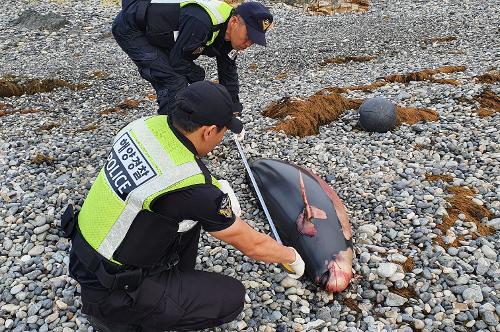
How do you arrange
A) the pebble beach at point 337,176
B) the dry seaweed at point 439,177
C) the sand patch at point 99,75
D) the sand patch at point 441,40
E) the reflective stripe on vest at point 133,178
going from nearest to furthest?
the reflective stripe on vest at point 133,178, the pebble beach at point 337,176, the dry seaweed at point 439,177, the sand patch at point 99,75, the sand patch at point 441,40

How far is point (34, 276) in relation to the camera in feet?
14.6

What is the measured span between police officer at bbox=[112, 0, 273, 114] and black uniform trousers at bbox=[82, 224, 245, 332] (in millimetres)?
2432

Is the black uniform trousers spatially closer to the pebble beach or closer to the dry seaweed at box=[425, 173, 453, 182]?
the pebble beach

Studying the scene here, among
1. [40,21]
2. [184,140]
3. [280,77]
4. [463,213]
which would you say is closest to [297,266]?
[184,140]

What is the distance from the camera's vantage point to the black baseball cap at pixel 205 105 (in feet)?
9.57

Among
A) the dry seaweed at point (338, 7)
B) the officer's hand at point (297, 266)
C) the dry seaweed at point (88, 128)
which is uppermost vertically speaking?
the officer's hand at point (297, 266)

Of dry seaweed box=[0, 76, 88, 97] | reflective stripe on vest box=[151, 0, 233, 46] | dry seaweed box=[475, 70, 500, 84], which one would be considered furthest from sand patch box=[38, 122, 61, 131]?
dry seaweed box=[475, 70, 500, 84]

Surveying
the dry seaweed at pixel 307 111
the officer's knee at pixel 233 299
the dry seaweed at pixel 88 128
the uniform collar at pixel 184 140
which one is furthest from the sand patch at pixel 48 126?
the uniform collar at pixel 184 140

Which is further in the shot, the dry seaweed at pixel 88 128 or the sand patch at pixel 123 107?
the sand patch at pixel 123 107

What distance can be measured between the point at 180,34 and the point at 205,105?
2.73 metres

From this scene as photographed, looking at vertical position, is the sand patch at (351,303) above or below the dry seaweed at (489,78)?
below

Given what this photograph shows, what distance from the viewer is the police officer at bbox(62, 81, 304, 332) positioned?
2.90 metres

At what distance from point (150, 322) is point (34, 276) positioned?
1709 mm

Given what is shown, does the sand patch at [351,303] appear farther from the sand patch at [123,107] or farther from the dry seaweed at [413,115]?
the sand patch at [123,107]
